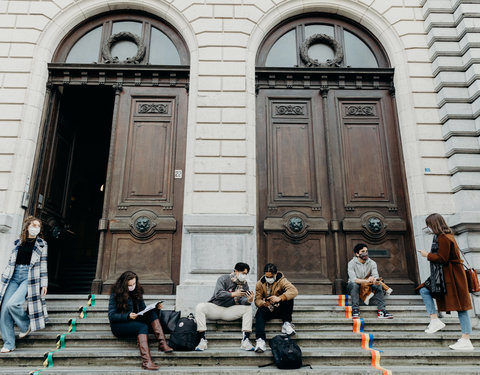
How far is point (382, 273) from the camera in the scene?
8.04 m

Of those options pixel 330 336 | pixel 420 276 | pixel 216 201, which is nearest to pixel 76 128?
pixel 216 201

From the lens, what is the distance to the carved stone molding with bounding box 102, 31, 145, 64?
9312 mm

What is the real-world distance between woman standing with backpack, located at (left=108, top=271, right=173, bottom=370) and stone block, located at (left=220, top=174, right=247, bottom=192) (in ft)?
9.52

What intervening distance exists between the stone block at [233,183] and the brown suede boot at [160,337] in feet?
10.7

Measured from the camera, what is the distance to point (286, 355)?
5027 mm

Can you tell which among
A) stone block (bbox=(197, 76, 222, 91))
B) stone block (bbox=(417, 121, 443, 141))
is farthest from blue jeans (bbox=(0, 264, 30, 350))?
stone block (bbox=(417, 121, 443, 141))

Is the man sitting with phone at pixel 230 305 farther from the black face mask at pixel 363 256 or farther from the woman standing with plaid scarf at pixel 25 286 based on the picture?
the woman standing with plaid scarf at pixel 25 286

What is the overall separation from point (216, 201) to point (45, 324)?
13.0 feet

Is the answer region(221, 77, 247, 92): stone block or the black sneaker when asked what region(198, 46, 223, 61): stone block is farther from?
the black sneaker

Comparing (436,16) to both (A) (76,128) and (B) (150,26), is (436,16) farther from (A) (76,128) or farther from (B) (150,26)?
(A) (76,128)

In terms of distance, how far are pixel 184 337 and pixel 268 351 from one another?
53.3 inches

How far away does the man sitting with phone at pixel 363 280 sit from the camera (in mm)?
6617

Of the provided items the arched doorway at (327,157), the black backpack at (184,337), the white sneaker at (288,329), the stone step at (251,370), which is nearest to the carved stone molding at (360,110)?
the arched doorway at (327,157)

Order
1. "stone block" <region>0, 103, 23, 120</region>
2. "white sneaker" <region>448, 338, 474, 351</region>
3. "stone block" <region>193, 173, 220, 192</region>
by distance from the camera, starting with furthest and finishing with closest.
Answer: "stone block" <region>0, 103, 23, 120</region>, "stone block" <region>193, 173, 220, 192</region>, "white sneaker" <region>448, 338, 474, 351</region>
